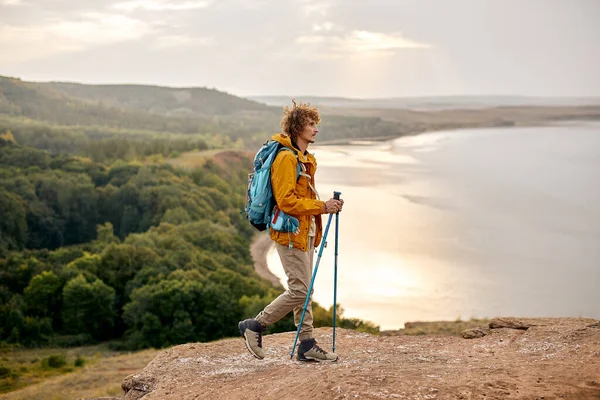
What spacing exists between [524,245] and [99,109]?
320 feet

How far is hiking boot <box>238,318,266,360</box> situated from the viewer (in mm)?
5914

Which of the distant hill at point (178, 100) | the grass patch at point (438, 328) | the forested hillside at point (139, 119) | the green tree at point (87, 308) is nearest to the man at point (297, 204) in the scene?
the grass patch at point (438, 328)

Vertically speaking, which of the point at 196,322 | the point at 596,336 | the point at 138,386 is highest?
the point at 596,336

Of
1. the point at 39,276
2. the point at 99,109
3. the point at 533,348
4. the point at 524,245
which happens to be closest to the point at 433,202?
the point at 524,245

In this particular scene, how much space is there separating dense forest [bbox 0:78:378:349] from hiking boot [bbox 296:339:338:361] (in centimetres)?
133

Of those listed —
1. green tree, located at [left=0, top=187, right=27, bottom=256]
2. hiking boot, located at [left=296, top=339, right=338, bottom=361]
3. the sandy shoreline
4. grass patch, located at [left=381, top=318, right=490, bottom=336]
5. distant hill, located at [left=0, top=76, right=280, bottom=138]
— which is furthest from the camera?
distant hill, located at [left=0, top=76, right=280, bottom=138]

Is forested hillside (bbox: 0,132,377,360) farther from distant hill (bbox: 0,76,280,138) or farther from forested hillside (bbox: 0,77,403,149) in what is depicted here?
distant hill (bbox: 0,76,280,138)

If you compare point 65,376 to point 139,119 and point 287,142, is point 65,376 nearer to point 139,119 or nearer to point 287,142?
point 287,142

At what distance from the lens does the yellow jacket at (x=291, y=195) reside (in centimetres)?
534

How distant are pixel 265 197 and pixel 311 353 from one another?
148 centimetres

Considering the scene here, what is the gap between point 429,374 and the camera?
5.02 m

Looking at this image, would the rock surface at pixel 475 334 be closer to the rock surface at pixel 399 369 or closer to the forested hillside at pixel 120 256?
the rock surface at pixel 399 369

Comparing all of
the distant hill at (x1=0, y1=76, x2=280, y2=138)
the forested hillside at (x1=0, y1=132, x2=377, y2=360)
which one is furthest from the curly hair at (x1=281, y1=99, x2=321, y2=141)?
the distant hill at (x1=0, y1=76, x2=280, y2=138)

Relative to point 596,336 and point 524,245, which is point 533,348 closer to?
point 596,336
